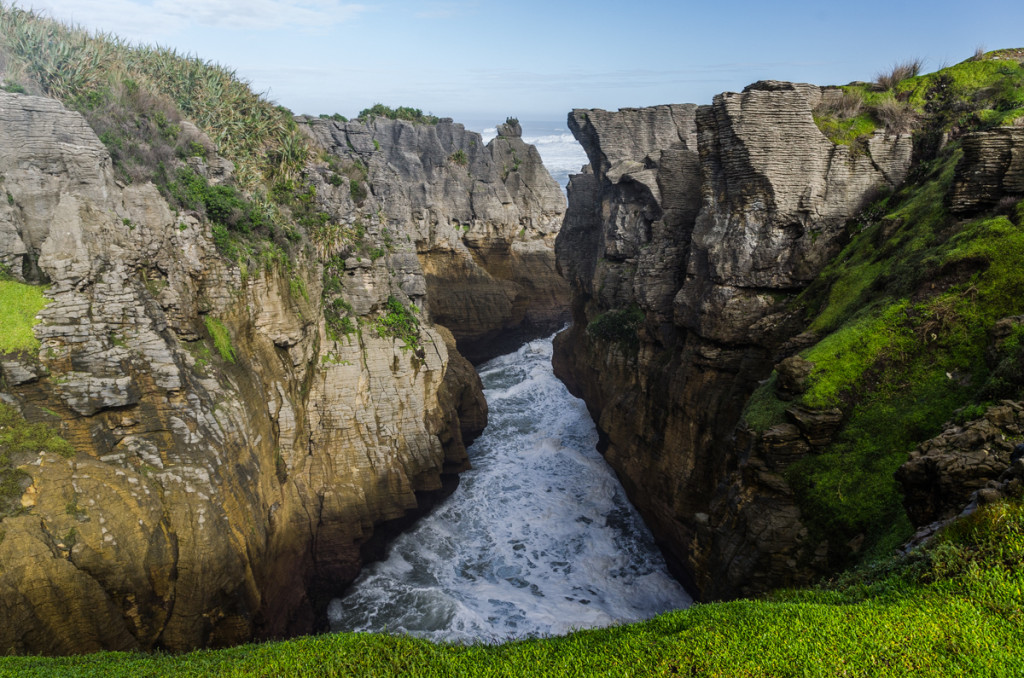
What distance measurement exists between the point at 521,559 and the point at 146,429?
449 inches

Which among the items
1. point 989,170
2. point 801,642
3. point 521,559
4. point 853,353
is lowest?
point 521,559

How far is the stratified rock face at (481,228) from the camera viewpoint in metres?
36.3

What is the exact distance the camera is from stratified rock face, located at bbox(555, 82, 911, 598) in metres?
11.8

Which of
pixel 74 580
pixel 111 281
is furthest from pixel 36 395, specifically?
pixel 74 580

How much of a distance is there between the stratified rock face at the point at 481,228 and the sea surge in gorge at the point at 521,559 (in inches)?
446

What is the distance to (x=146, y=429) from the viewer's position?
1243 centimetres

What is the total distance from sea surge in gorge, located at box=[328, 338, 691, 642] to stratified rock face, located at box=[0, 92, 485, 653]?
6.50 ft

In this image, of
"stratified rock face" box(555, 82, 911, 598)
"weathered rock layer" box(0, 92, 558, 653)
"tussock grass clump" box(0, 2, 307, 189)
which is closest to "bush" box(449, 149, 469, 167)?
"tussock grass clump" box(0, 2, 307, 189)

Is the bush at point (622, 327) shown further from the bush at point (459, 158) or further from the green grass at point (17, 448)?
the bush at point (459, 158)

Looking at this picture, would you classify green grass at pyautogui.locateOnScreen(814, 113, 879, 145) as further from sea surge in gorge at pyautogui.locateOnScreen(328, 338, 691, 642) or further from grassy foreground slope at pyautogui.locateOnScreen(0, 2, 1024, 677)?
sea surge in gorge at pyautogui.locateOnScreen(328, 338, 691, 642)

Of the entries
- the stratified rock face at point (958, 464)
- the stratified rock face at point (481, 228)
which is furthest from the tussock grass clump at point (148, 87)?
the stratified rock face at point (958, 464)

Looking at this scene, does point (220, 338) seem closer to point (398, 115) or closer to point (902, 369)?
point (902, 369)

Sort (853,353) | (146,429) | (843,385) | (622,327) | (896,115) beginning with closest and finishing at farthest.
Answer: (843,385)
(853,353)
(146,429)
(896,115)
(622,327)

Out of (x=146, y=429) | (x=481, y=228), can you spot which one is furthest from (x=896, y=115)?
(x=481, y=228)
